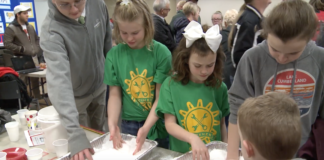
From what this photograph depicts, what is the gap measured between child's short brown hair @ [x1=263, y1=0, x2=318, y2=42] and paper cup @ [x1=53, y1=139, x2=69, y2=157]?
Answer: 100 centimetres

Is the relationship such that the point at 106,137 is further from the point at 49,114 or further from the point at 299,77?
the point at 299,77

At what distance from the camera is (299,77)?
96 centimetres

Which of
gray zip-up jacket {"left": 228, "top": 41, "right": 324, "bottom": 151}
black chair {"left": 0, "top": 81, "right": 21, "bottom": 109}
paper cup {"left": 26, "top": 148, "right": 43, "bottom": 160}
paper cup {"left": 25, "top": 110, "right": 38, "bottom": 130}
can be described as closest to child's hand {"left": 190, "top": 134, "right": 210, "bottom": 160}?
gray zip-up jacket {"left": 228, "top": 41, "right": 324, "bottom": 151}

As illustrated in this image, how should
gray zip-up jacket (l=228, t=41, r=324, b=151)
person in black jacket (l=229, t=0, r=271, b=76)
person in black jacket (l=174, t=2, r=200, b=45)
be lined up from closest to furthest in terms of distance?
gray zip-up jacket (l=228, t=41, r=324, b=151) < person in black jacket (l=229, t=0, r=271, b=76) < person in black jacket (l=174, t=2, r=200, b=45)

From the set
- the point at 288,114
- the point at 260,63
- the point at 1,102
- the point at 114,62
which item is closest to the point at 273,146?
the point at 288,114

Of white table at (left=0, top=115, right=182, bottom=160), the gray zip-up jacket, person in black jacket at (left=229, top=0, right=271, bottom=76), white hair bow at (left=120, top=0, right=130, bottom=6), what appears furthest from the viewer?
person in black jacket at (left=229, top=0, right=271, bottom=76)

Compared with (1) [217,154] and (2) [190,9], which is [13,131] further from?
(2) [190,9]

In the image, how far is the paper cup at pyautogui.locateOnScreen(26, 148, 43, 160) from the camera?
3.72ft

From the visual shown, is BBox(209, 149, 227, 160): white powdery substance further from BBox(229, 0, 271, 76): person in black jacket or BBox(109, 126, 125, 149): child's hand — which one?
BBox(229, 0, 271, 76): person in black jacket

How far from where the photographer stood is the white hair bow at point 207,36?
1.15 meters

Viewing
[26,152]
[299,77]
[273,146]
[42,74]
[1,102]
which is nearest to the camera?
[273,146]

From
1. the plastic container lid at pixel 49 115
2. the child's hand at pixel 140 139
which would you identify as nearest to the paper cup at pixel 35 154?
the plastic container lid at pixel 49 115

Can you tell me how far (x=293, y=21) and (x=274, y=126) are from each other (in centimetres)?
37

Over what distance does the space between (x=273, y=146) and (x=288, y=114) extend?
0.32 feet
